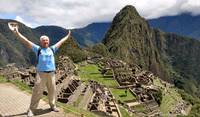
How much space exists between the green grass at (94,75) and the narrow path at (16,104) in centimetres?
5109

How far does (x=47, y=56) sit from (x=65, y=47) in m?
121

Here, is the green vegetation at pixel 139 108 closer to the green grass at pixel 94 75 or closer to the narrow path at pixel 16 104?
the green grass at pixel 94 75

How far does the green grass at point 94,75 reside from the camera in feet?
240

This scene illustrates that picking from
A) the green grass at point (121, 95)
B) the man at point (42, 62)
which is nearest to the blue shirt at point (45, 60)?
the man at point (42, 62)

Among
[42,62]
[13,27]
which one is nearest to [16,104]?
[42,62]

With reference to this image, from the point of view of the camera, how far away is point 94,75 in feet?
262

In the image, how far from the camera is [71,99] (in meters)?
40.7

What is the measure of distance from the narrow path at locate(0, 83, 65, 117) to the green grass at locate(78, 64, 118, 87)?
51.1m

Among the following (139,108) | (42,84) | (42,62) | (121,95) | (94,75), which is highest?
(42,62)

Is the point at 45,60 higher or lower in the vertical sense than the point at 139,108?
higher

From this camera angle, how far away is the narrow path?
46.3 ft

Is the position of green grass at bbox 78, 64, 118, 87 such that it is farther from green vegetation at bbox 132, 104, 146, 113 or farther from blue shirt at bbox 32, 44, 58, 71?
blue shirt at bbox 32, 44, 58, 71

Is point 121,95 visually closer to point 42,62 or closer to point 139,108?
point 139,108

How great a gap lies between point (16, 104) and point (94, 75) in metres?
64.0
